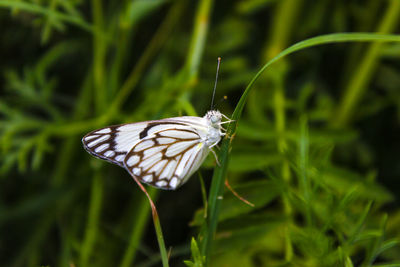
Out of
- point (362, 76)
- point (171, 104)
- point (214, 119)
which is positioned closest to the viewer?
point (214, 119)

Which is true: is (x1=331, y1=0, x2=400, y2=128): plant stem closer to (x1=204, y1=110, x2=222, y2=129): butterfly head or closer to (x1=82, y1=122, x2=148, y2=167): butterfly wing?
(x1=204, y1=110, x2=222, y2=129): butterfly head

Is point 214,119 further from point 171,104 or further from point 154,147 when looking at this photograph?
point 171,104

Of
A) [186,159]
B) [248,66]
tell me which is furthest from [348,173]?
[248,66]

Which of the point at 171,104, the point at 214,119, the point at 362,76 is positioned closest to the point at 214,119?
the point at 214,119

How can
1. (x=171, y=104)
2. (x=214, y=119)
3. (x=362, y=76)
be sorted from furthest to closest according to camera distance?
1. (x=362, y=76)
2. (x=171, y=104)
3. (x=214, y=119)

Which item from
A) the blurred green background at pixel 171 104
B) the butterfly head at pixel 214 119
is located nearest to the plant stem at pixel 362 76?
Answer: the blurred green background at pixel 171 104

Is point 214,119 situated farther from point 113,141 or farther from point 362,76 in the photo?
point 362,76

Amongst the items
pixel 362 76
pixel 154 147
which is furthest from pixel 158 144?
pixel 362 76

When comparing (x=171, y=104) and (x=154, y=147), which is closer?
(x=154, y=147)
